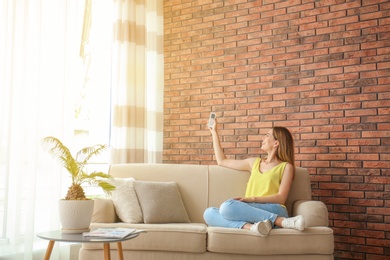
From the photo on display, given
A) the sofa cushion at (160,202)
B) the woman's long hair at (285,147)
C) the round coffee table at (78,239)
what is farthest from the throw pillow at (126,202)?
the woman's long hair at (285,147)

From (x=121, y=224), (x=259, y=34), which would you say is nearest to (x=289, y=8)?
(x=259, y=34)

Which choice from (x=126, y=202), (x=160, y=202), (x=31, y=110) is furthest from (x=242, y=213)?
(x=31, y=110)

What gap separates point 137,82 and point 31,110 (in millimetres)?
1353

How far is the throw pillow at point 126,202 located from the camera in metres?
3.64

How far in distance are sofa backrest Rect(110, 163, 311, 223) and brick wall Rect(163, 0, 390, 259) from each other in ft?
1.52

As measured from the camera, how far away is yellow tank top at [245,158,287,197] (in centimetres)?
372

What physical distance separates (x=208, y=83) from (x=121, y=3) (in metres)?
1.14

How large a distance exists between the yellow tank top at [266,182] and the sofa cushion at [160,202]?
54 cm

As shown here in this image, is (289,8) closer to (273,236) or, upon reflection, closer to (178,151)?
(178,151)

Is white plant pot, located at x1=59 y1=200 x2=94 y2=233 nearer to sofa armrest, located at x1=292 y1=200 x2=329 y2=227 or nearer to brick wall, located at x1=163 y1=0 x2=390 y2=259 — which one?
sofa armrest, located at x1=292 y1=200 x2=329 y2=227

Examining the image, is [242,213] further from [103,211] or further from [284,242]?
[103,211]

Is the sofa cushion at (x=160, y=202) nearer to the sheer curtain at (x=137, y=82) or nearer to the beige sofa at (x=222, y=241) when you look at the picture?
the beige sofa at (x=222, y=241)

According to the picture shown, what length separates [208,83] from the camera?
490 cm

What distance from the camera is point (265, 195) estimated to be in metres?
3.71
